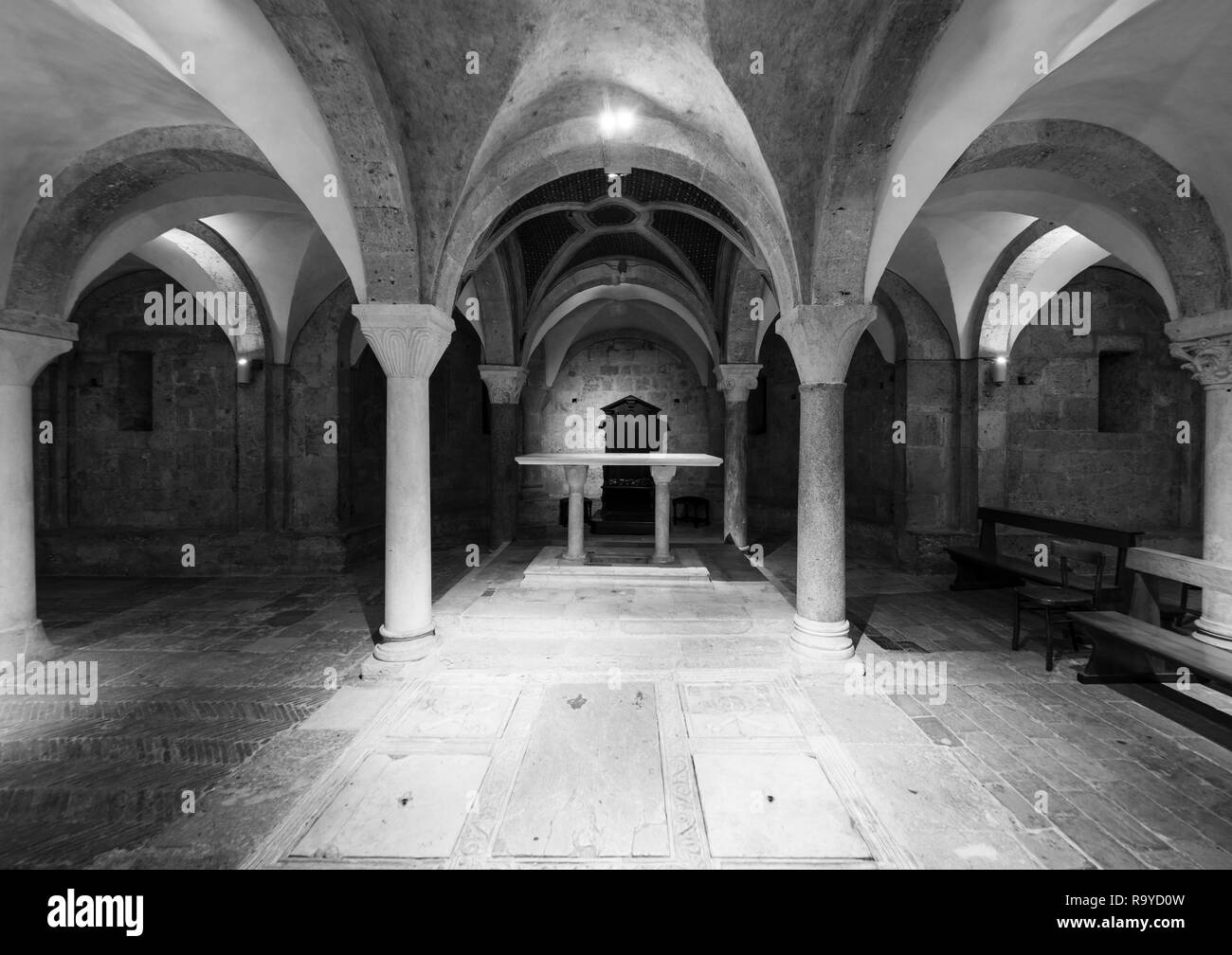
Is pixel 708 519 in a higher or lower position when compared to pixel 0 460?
lower

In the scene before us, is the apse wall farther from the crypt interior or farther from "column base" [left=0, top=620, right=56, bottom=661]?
"column base" [left=0, top=620, right=56, bottom=661]

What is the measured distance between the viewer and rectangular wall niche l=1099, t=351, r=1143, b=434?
9.71 meters

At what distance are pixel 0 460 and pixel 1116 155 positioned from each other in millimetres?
10931

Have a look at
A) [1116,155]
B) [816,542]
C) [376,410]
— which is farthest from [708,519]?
[1116,155]

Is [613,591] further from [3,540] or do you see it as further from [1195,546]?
[1195,546]

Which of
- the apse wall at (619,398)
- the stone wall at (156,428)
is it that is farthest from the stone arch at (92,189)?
the apse wall at (619,398)

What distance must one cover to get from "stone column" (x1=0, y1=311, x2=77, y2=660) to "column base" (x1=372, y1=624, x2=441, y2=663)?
3384 mm

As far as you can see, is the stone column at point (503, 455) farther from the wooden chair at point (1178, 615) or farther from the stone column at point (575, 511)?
the wooden chair at point (1178, 615)

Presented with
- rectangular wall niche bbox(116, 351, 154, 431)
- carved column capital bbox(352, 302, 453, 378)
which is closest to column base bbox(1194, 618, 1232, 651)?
carved column capital bbox(352, 302, 453, 378)

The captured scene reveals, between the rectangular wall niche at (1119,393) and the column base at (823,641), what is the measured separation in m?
8.69

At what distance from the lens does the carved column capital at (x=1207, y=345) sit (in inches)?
206

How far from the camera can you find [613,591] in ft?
21.2

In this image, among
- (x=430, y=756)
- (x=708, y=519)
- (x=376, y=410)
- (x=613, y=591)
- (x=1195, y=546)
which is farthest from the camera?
(x=708, y=519)

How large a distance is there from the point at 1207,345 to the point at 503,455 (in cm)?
994
